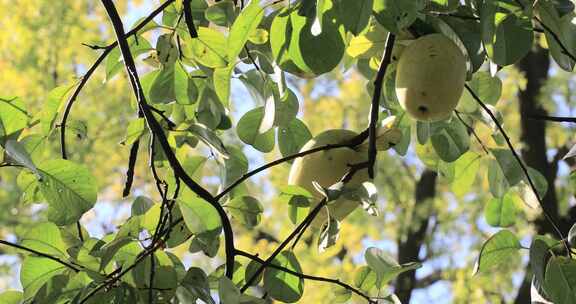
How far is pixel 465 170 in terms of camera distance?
3.78 feet

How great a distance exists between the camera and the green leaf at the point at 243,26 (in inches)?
28.8

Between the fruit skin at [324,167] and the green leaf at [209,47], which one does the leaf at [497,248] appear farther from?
the green leaf at [209,47]

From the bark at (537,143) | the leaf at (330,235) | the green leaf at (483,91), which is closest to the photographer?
the leaf at (330,235)

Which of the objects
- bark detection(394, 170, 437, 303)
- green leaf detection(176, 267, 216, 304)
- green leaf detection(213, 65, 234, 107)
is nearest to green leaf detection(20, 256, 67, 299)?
green leaf detection(176, 267, 216, 304)

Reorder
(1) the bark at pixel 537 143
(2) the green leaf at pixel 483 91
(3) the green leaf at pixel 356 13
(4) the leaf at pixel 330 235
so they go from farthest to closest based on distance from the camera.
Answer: (1) the bark at pixel 537 143 → (2) the green leaf at pixel 483 91 → (4) the leaf at pixel 330 235 → (3) the green leaf at pixel 356 13

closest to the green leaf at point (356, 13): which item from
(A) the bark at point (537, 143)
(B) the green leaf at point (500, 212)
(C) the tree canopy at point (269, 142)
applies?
(C) the tree canopy at point (269, 142)

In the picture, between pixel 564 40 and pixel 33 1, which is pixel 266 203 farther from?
pixel 564 40

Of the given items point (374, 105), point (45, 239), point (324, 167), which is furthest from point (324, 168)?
point (45, 239)

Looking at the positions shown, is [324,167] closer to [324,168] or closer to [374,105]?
[324,168]

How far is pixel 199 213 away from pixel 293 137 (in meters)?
0.27

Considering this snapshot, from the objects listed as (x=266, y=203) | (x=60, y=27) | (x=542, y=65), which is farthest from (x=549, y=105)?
(x=60, y=27)

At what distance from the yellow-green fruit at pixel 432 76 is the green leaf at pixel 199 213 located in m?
0.23

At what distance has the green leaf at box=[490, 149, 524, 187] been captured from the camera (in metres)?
1.02

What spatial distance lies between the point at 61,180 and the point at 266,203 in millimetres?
4313
